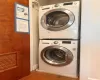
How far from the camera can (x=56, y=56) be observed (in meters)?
2.12

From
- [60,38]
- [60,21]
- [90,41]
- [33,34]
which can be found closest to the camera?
[90,41]

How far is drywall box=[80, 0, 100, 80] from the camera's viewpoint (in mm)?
1382

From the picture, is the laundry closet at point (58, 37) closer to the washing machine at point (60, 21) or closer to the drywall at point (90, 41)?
the washing machine at point (60, 21)

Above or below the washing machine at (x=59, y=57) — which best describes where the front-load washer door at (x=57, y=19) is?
above

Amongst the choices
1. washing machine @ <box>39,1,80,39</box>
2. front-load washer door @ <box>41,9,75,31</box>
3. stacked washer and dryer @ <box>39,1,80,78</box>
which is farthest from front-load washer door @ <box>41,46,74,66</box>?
front-load washer door @ <box>41,9,75,31</box>

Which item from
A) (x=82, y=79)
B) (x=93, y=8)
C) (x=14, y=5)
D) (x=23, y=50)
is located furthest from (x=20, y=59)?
(x=93, y=8)

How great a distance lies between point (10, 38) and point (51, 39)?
2.46 ft

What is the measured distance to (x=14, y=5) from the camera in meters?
1.63

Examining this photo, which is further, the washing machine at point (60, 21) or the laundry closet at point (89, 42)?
the washing machine at point (60, 21)

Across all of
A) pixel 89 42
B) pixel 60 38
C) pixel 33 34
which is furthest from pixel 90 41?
pixel 33 34

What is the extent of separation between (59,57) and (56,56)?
0.20 feet

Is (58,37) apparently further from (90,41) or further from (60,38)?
(90,41)

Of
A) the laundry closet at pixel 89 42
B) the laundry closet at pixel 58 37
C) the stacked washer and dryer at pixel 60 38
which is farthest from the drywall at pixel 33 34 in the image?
the laundry closet at pixel 89 42

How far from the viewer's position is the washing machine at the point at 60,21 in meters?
1.83
